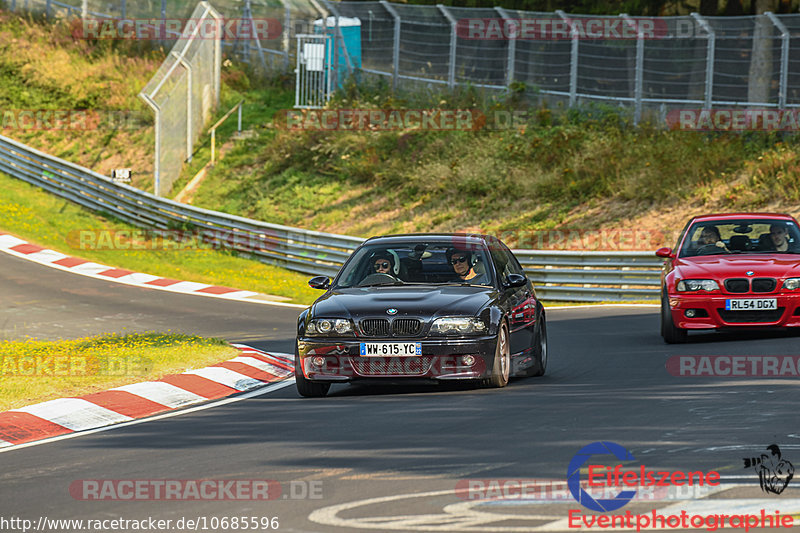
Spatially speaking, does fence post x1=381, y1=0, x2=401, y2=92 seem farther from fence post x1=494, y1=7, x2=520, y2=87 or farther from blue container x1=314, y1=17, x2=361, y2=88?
fence post x1=494, y1=7, x2=520, y2=87

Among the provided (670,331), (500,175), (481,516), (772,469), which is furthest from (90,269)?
(481,516)

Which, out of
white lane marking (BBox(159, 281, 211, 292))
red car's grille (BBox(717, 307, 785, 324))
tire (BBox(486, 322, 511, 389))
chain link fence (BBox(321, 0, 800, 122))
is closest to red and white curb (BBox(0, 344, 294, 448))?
tire (BBox(486, 322, 511, 389))

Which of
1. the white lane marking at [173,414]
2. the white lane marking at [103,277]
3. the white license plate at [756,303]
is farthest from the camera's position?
the white lane marking at [103,277]

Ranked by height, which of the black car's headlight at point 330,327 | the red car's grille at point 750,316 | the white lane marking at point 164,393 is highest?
the black car's headlight at point 330,327

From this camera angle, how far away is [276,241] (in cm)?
2897

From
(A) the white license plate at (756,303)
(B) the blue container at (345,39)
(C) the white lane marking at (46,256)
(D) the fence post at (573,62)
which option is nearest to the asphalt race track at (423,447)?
(A) the white license plate at (756,303)

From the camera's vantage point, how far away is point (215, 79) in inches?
1515

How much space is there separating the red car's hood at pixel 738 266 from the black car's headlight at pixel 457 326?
4858 millimetres

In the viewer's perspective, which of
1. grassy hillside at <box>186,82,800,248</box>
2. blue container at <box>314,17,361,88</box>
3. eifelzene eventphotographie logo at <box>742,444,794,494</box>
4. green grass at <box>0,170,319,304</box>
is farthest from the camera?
blue container at <box>314,17,361,88</box>

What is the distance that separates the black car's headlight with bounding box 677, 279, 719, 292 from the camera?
14.5m

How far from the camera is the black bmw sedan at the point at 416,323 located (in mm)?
10609

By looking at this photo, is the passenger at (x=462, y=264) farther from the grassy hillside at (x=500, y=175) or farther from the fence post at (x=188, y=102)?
the fence post at (x=188, y=102)

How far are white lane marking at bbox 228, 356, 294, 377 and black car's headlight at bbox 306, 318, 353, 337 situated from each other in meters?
2.28

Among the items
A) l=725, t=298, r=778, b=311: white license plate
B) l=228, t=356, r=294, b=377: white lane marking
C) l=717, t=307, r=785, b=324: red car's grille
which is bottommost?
l=228, t=356, r=294, b=377: white lane marking
